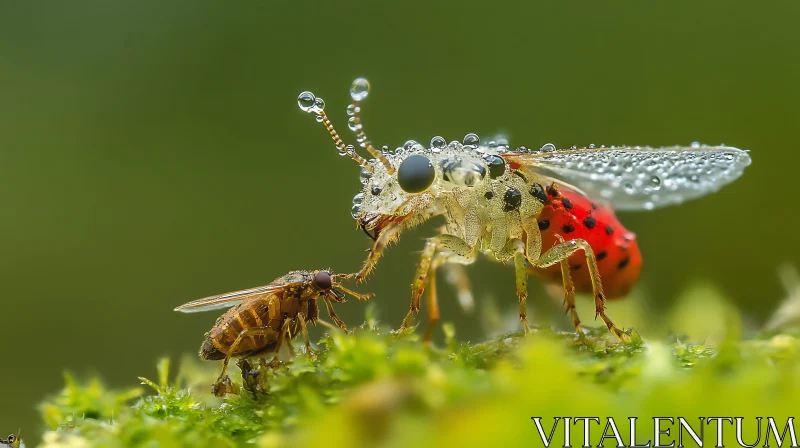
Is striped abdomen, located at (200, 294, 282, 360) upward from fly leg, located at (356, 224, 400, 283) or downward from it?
downward

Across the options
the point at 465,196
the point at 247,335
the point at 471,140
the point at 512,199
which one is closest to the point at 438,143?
the point at 471,140

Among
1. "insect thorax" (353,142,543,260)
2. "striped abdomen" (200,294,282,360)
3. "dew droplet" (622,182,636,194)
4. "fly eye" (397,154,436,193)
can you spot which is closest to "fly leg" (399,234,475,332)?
"insect thorax" (353,142,543,260)

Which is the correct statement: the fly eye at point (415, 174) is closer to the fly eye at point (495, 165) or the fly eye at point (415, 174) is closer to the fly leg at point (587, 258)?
the fly eye at point (495, 165)

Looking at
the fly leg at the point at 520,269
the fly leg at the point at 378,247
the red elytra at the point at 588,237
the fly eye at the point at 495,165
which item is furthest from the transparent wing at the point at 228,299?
the red elytra at the point at 588,237

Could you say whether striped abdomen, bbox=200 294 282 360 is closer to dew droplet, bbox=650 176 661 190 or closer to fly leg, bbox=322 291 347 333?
fly leg, bbox=322 291 347 333

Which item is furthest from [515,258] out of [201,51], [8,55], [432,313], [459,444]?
[8,55]

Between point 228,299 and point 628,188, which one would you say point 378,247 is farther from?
point 628,188
